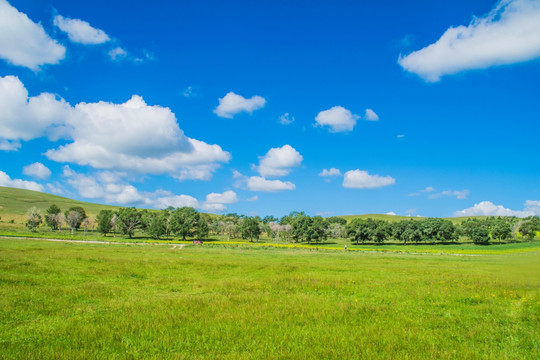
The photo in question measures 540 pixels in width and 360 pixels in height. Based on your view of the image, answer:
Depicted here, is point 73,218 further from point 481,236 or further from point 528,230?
point 528,230

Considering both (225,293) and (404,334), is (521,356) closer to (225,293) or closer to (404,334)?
(404,334)

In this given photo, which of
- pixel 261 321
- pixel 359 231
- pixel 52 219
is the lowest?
pixel 359 231

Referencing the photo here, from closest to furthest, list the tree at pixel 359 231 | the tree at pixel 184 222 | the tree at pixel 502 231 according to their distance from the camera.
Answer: the tree at pixel 184 222 < the tree at pixel 359 231 < the tree at pixel 502 231

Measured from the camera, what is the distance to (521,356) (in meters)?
8.77

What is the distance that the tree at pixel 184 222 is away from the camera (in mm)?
130000

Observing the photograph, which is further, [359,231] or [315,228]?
[315,228]

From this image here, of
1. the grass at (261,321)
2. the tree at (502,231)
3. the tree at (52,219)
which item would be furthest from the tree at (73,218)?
the tree at (502,231)

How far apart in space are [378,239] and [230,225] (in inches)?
3130

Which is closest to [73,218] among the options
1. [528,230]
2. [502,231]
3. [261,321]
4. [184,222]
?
[184,222]

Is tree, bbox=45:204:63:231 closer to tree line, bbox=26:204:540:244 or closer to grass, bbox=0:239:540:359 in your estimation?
tree line, bbox=26:204:540:244

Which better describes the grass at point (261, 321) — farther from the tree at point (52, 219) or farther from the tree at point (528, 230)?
the tree at point (528, 230)

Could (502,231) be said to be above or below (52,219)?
below

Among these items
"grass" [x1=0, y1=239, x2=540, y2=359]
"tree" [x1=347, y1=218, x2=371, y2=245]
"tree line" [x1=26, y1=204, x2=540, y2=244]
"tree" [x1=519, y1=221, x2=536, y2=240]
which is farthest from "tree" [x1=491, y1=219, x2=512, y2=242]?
"grass" [x1=0, y1=239, x2=540, y2=359]

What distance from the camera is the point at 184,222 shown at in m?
131
